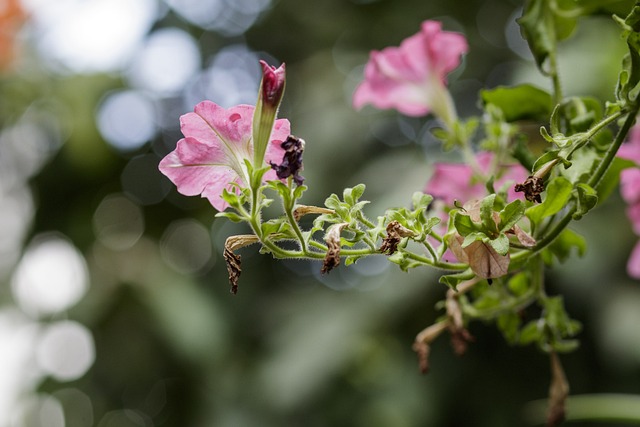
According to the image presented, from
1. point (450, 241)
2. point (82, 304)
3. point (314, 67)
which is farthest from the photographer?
point (314, 67)

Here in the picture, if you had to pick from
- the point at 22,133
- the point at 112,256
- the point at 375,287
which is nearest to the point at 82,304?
the point at 112,256

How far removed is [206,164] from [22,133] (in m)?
1.61

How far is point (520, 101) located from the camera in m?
0.35

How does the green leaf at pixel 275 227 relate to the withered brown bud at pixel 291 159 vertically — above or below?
below

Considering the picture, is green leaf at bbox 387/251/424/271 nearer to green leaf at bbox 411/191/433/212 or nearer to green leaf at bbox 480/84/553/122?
green leaf at bbox 411/191/433/212

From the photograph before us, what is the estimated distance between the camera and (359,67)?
147 cm

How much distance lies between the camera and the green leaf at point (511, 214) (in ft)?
0.76

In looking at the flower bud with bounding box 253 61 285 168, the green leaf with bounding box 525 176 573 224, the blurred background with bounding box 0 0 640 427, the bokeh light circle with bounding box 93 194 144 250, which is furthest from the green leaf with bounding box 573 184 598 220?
the bokeh light circle with bounding box 93 194 144 250

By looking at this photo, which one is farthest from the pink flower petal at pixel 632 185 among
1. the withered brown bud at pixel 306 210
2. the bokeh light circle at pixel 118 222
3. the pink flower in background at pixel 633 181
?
the bokeh light circle at pixel 118 222

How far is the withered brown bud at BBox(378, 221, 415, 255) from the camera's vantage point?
0.76 ft

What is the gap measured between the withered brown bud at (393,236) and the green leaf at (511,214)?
0.10ft

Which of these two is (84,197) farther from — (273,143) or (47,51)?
(273,143)

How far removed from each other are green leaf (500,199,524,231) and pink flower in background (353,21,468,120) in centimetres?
20

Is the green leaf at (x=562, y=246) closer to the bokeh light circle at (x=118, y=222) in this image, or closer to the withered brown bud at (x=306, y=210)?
the withered brown bud at (x=306, y=210)
